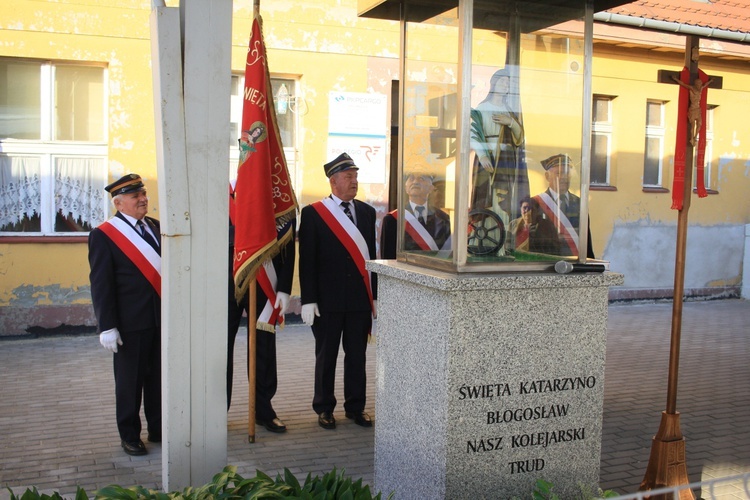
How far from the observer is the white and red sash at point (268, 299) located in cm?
571

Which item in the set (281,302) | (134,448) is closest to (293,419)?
(281,302)

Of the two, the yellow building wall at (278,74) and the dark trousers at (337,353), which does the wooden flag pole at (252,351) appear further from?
the yellow building wall at (278,74)

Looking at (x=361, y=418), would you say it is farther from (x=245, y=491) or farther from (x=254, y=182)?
(x=245, y=491)

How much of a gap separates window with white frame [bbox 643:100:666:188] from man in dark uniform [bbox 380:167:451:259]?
373 inches

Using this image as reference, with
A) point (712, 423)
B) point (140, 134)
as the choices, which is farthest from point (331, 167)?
point (140, 134)

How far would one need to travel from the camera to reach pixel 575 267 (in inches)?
147

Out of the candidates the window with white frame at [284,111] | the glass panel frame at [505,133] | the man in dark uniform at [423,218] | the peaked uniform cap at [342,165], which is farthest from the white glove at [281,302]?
the window with white frame at [284,111]

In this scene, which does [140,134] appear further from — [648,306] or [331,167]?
[648,306]

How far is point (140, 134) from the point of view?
31.0 feet

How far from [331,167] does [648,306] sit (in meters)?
8.27

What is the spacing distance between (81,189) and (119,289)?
4.60 meters

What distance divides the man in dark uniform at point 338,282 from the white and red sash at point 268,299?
7.7 inches

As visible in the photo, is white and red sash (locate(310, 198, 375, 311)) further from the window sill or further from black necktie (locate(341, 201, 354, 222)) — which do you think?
the window sill

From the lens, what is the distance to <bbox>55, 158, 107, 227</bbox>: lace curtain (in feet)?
30.6
